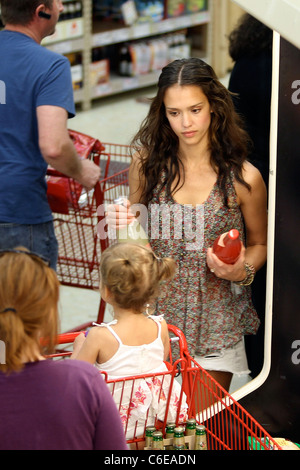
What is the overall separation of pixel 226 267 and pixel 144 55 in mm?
6268

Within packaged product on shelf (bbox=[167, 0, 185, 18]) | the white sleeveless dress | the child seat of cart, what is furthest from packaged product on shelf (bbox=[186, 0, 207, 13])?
the white sleeveless dress

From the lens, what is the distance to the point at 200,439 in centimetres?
201

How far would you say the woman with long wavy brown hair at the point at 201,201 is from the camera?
2533 millimetres

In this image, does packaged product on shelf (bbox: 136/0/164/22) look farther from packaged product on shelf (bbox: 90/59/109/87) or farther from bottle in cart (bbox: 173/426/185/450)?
bottle in cart (bbox: 173/426/185/450)

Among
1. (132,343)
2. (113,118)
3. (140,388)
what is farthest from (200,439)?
(113,118)

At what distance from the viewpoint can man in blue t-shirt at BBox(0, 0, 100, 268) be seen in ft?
9.53

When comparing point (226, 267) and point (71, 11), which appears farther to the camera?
point (71, 11)

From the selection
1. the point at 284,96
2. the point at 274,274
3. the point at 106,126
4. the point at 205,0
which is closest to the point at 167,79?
the point at 284,96

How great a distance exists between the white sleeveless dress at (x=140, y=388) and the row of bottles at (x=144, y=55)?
21.4 feet

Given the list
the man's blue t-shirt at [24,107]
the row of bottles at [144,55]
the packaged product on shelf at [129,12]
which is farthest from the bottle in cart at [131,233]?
the row of bottles at [144,55]

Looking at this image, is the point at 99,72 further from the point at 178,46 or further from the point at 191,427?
the point at 191,427

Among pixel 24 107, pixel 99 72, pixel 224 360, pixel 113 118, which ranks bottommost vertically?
pixel 113 118

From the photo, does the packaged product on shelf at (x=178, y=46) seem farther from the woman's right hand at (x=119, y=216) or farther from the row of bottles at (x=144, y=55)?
the woman's right hand at (x=119, y=216)
